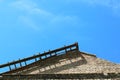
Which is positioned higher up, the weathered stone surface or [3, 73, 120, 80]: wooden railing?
the weathered stone surface

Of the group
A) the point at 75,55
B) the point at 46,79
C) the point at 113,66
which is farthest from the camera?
the point at 75,55

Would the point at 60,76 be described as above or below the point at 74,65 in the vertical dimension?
below

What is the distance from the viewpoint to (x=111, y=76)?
1488 cm

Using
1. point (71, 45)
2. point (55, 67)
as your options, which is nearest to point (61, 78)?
point (55, 67)

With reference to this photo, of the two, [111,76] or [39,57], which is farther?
[39,57]

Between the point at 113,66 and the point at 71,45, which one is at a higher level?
the point at 71,45

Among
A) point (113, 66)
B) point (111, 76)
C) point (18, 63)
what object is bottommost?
point (111, 76)

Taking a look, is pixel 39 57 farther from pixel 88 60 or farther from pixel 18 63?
pixel 88 60

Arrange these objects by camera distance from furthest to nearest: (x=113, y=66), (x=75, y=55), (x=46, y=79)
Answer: (x=75, y=55) < (x=113, y=66) < (x=46, y=79)

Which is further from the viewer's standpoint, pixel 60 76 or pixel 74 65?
→ pixel 74 65

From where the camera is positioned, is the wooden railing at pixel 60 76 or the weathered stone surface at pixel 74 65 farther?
the weathered stone surface at pixel 74 65

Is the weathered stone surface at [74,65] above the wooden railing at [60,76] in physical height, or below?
above

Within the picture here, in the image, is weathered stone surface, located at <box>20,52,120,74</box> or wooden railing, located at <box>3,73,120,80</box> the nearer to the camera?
wooden railing, located at <box>3,73,120,80</box>

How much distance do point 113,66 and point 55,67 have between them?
497 centimetres
